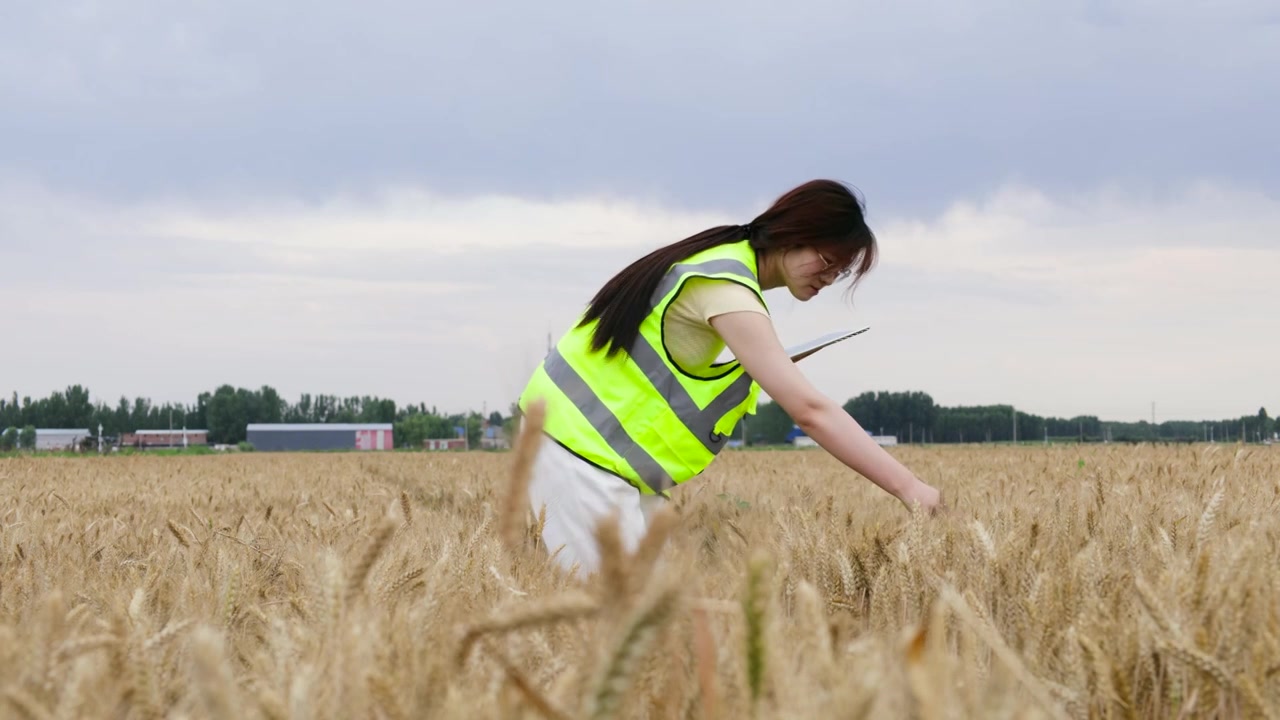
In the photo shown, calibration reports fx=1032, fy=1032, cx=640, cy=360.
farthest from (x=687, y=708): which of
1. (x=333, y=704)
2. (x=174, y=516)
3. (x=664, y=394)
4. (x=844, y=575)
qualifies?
(x=174, y=516)

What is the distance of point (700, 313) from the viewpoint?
3221 millimetres

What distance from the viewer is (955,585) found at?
6.58 ft

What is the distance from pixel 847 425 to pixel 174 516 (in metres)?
3.08

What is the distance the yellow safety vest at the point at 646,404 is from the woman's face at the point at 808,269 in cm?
12

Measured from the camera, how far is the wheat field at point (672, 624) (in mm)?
833

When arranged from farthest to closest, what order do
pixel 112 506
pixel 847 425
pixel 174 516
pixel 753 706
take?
pixel 112 506 → pixel 174 516 → pixel 847 425 → pixel 753 706

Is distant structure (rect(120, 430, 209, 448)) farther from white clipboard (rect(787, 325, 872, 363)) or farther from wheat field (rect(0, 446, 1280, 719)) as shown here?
wheat field (rect(0, 446, 1280, 719))

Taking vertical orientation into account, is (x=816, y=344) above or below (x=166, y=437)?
above

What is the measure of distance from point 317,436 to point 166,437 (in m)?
30.5

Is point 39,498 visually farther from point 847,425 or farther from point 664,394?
point 847,425

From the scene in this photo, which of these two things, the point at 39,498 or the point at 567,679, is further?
the point at 39,498

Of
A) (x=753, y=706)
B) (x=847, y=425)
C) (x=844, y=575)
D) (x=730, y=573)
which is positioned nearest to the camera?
(x=753, y=706)

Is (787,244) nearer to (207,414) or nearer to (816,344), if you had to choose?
(816,344)

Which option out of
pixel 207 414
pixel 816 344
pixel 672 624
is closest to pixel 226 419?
pixel 207 414
